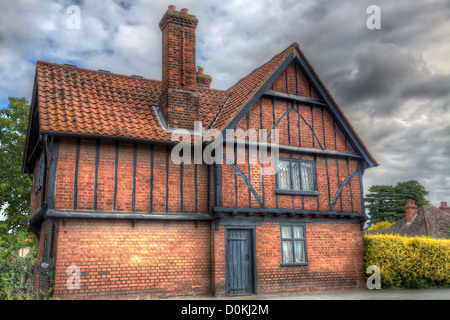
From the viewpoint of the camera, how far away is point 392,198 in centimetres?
6631

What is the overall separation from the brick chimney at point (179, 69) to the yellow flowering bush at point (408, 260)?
8.42 metres

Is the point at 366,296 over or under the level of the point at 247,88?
under

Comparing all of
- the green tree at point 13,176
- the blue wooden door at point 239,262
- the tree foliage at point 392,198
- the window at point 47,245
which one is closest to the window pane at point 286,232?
the blue wooden door at point 239,262

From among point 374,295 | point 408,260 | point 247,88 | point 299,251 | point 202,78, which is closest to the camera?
point 374,295

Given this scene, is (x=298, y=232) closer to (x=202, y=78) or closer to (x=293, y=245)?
(x=293, y=245)

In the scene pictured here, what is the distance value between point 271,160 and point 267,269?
12.1 feet

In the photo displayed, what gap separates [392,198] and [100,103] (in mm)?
61525

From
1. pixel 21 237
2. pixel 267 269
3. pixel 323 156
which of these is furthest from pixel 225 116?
pixel 21 237

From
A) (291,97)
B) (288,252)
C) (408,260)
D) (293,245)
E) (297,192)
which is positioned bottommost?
(408,260)

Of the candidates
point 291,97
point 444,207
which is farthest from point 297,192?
point 444,207

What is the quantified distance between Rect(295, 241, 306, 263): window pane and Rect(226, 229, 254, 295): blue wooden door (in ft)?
5.91

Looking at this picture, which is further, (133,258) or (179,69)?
(179,69)

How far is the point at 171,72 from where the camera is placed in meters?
14.3

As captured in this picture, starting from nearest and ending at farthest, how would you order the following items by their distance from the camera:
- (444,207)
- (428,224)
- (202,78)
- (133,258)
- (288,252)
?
(133,258)
(288,252)
(202,78)
(428,224)
(444,207)
